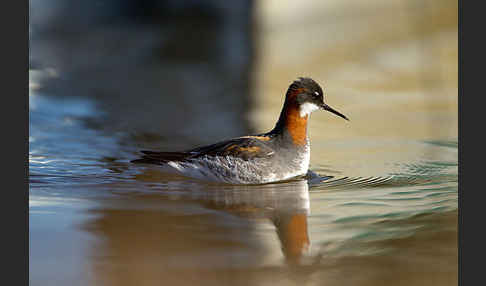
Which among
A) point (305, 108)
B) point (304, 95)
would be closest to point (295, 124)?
point (305, 108)

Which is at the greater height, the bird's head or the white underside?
the bird's head

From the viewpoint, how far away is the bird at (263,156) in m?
5.85

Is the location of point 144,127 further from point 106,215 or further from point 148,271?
point 148,271

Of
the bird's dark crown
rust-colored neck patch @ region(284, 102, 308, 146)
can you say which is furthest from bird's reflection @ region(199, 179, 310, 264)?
the bird's dark crown

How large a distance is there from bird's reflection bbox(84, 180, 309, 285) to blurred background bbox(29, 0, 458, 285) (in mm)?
17

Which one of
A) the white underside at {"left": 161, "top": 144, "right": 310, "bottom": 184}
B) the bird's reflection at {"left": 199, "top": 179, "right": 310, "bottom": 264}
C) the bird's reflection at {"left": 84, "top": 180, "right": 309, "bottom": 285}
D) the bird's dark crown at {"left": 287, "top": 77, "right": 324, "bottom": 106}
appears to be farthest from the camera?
the bird's dark crown at {"left": 287, "top": 77, "right": 324, "bottom": 106}

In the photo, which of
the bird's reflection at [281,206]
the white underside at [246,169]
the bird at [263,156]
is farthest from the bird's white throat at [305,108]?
the bird's reflection at [281,206]

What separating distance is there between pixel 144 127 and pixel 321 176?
3105mm

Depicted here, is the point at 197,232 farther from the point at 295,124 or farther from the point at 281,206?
the point at 295,124

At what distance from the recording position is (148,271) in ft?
12.4

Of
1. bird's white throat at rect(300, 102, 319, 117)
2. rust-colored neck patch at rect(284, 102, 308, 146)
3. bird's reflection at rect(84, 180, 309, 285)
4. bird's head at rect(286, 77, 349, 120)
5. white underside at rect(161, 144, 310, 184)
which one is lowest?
bird's reflection at rect(84, 180, 309, 285)

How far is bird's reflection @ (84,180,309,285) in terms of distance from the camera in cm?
382

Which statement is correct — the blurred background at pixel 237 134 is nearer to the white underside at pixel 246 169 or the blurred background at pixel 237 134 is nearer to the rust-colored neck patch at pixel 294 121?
the white underside at pixel 246 169

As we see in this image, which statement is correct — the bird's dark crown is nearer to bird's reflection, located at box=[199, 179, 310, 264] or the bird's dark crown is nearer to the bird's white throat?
the bird's white throat
